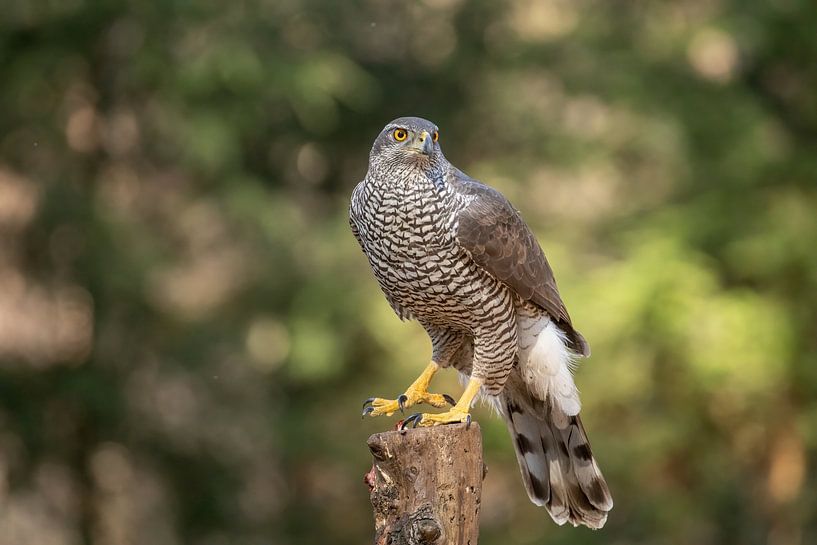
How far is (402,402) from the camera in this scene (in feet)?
15.5

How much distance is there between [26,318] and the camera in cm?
1129

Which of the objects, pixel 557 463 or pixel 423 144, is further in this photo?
pixel 557 463

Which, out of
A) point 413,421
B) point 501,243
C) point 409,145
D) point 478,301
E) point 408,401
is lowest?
point 408,401

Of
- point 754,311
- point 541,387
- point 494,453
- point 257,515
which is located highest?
point 541,387

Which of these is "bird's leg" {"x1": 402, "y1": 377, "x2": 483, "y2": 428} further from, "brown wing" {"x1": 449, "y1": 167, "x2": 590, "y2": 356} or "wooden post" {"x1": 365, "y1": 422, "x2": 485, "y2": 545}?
"brown wing" {"x1": 449, "y1": 167, "x2": 590, "y2": 356}

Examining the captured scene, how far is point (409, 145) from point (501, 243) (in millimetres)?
530

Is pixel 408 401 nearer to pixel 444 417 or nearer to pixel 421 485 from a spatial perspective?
pixel 444 417

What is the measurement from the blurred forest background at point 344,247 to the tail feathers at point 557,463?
465cm

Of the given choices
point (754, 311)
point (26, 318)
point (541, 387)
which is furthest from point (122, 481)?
point (541, 387)

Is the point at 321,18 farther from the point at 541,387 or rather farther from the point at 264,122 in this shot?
the point at 541,387

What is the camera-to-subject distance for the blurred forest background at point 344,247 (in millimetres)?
10203

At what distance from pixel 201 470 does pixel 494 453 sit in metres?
2.95

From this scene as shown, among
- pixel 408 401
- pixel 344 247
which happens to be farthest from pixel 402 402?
pixel 344 247

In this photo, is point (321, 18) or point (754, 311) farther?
point (321, 18)
